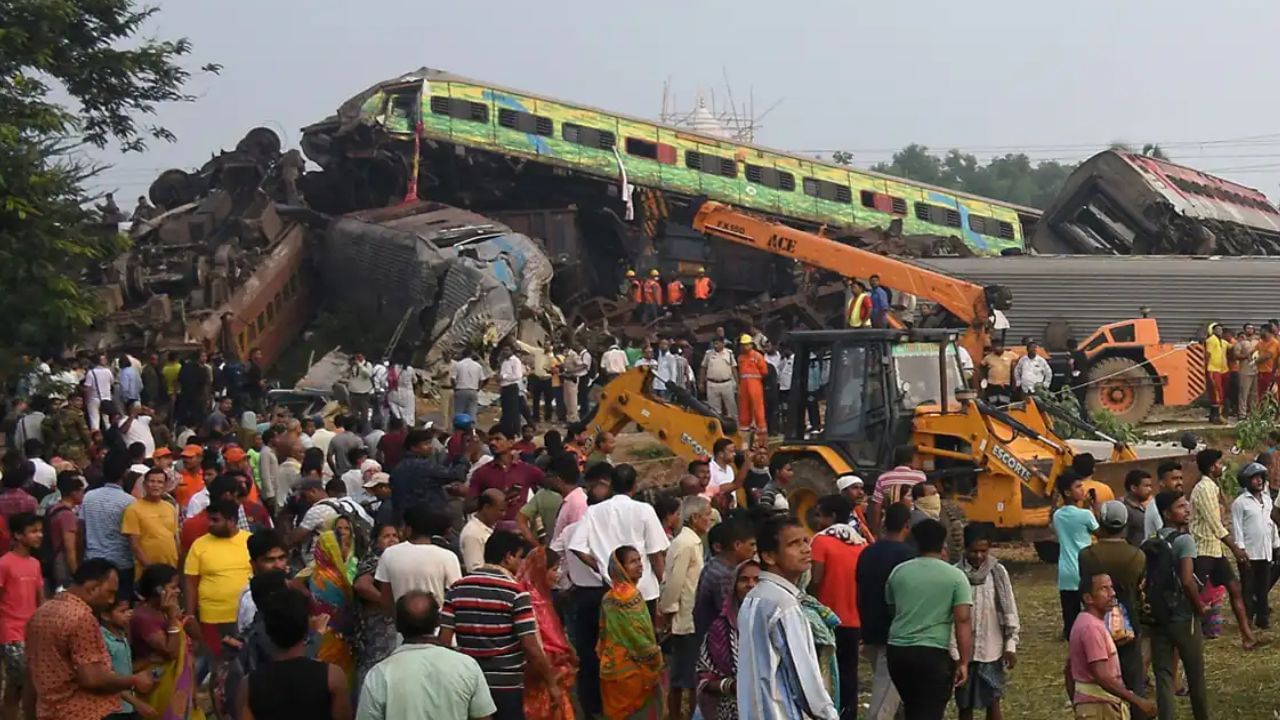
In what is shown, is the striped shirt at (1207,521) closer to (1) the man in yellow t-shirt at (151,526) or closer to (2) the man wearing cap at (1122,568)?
(2) the man wearing cap at (1122,568)

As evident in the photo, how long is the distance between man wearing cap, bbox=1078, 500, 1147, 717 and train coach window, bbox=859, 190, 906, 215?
30568 millimetres

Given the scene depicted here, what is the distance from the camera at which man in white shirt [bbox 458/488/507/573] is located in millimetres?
10031

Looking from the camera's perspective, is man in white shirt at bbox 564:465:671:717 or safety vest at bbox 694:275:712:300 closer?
man in white shirt at bbox 564:465:671:717

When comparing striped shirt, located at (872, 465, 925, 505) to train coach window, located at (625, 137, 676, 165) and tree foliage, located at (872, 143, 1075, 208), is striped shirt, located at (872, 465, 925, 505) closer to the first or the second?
train coach window, located at (625, 137, 676, 165)

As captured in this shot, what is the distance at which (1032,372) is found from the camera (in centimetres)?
2409

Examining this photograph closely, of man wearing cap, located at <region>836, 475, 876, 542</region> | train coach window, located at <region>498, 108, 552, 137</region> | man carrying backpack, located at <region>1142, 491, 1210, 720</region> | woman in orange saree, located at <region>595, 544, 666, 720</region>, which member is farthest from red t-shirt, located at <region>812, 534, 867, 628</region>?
train coach window, located at <region>498, 108, 552, 137</region>

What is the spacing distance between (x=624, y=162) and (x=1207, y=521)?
25465 millimetres

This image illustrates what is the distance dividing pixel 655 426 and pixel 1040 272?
1525 centimetres

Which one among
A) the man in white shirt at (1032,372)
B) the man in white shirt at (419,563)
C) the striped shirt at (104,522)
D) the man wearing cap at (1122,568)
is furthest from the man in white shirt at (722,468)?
the man in white shirt at (1032,372)

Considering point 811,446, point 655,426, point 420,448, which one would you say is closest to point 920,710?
point 420,448

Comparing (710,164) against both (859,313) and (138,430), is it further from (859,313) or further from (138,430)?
(138,430)

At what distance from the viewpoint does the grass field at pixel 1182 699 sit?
1113cm

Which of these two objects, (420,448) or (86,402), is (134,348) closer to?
(86,402)

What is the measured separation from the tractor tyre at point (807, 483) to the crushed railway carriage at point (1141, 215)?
21498 millimetres
